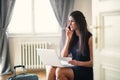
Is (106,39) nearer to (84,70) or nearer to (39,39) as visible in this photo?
(84,70)

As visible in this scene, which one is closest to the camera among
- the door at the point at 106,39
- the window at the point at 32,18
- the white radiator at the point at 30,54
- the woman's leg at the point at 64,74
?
the door at the point at 106,39

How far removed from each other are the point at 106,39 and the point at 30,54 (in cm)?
289

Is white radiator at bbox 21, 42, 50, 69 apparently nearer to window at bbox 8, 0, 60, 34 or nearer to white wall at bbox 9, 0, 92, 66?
white wall at bbox 9, 0, 92, 66

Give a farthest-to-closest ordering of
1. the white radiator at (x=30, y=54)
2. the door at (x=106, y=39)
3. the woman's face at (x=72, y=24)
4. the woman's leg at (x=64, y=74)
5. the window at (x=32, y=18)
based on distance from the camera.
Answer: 1. the window at (x=32, y=18)
2. the white radiator at (x=30, y=54)
3. the woman's face at (x=72, y=24)
4. the woman's leg at (x=64, y=74)
5. the door at (x=106, y=39)

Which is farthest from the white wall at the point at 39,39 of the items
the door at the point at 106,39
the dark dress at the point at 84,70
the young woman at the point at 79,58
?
the door at the point at 106,39

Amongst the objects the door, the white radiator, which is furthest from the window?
the door

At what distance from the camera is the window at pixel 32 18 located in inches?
194

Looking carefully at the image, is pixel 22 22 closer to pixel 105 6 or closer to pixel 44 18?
pixel 44 18

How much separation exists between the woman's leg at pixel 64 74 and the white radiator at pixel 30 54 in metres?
2.30

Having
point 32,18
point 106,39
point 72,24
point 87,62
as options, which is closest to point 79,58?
point 87,62

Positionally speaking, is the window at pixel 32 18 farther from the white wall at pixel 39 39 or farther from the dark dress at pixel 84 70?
the dark dress at pixel 84 70

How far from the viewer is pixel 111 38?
6.93 feet

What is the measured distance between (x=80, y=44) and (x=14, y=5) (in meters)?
2.50

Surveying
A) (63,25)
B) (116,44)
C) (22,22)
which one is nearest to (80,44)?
(116,44)
